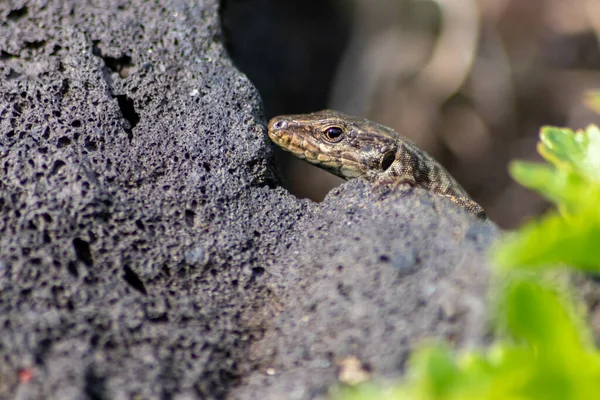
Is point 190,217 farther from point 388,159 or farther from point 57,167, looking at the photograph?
point 388,159

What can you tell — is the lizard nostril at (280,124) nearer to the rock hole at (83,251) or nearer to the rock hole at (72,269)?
the rock hole at (83,251)

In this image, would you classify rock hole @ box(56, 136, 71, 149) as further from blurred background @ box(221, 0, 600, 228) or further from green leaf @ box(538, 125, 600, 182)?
blurred background @ box(221, 0, 600, 228)

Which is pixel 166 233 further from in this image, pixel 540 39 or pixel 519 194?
pixel 540 39

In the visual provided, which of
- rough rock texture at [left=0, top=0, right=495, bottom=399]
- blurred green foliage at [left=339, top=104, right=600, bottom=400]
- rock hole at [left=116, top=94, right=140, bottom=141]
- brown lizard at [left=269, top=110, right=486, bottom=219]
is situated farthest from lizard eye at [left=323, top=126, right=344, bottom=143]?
blurred green foliage at [left=339, top=104, right=600, bottom=400]

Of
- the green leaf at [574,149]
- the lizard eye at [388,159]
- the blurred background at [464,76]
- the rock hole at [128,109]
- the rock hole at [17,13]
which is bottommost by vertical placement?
the blurred background at [464,76]

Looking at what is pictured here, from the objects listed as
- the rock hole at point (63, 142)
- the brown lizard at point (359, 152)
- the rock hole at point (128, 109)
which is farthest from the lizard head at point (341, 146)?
the rock hole at point (63, 142)

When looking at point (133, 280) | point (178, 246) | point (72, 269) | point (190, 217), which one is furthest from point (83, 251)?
point (190, 217)

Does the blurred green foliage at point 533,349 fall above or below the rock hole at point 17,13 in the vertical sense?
above
